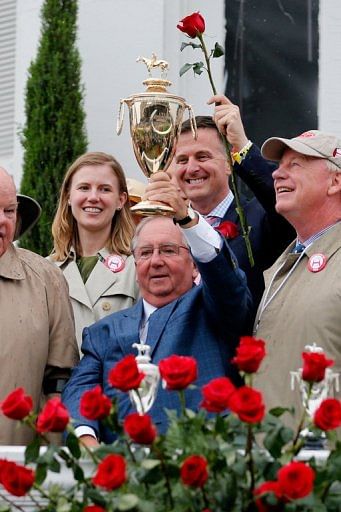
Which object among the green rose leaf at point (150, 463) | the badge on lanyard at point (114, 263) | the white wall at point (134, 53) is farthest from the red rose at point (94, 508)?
the white wall at point (134, 53)

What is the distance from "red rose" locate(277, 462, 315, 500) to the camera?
109 inches

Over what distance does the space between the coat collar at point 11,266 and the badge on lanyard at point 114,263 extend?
1.70 feet

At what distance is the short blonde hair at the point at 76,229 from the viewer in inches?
219

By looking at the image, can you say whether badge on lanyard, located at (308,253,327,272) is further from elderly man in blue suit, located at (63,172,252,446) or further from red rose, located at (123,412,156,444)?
red rose, located at (123,412,156,444)

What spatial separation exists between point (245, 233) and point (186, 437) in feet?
5.99

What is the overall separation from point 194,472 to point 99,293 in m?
2.58

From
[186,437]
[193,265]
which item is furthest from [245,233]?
[186,437]

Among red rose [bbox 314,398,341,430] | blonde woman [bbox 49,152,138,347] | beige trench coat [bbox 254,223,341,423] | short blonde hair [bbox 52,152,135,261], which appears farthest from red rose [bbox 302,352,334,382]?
short blonde hair [bbox 52,152,135,261]

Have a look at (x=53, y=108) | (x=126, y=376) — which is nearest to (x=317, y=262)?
(x=126, y=376)

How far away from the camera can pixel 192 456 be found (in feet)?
9.48

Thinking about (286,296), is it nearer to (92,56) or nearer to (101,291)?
(101,291)

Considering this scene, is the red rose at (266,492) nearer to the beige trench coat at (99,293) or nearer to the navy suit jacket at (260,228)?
the navy suit jacket at (260,228)

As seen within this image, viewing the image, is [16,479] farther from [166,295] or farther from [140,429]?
[166,295]

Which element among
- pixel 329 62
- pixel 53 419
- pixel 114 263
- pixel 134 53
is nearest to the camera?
pixel 53 419
